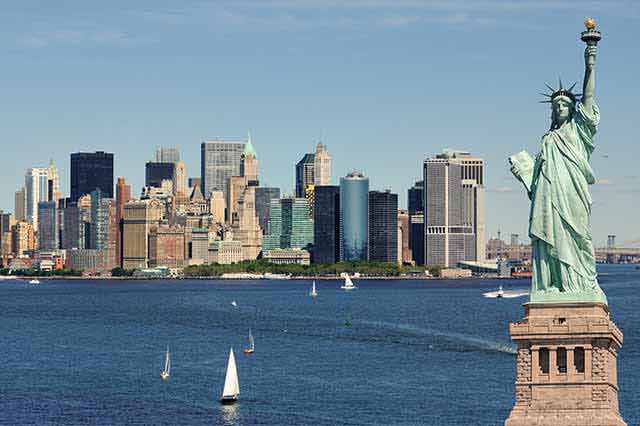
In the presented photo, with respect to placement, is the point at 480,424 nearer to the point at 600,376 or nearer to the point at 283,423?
the point at 283,423

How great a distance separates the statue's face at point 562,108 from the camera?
1441 inches

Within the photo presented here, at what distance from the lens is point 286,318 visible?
197 m

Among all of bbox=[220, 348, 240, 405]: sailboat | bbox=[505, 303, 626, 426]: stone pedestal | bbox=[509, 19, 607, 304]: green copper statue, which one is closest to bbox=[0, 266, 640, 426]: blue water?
bbox=[220, 348, 240, 405]: sailboat

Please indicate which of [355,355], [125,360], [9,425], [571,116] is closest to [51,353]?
[125,360]

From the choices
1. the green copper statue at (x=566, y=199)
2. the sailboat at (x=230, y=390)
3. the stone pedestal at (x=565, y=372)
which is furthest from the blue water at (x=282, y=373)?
the stone pedestal at (x=565, y=372)

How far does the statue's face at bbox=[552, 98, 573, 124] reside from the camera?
36.6 m

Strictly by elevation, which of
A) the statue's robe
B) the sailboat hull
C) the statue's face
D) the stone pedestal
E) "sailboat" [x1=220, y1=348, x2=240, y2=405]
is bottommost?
the sailboat hull

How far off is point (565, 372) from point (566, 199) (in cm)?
377

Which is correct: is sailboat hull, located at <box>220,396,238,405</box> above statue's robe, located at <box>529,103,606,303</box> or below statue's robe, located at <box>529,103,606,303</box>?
below

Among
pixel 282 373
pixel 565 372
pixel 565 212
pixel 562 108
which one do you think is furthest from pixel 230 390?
pixel 565 372

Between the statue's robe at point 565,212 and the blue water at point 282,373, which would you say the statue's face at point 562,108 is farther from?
the blue water at point 282,373

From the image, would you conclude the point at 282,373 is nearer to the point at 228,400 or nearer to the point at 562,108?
the point at 228,400

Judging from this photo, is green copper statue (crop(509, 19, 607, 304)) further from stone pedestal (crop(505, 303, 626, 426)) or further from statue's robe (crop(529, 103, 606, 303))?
stone pedestal (crop(505, 303, 626, 426))

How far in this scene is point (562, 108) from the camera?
120 feet
